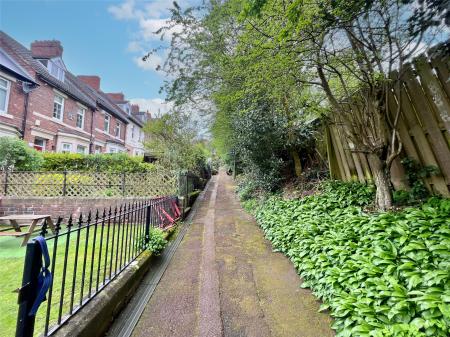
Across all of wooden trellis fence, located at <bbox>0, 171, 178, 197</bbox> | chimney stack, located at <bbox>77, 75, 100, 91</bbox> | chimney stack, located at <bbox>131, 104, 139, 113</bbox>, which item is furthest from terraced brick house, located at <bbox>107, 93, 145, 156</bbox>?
wooden trellis fence, located at <bbox>0, 171, 178, 197</bbox>

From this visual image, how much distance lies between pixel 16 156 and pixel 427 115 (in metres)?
11.3

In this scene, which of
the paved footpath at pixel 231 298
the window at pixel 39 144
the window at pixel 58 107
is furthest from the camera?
the window at pixel 58 107

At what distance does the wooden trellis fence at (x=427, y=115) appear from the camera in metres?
3.18

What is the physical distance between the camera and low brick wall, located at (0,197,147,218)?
7348 mm

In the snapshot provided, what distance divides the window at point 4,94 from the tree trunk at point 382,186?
13616 mm

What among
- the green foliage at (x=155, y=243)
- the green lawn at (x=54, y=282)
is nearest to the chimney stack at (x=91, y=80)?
the green lawn at (x=54, y=282)

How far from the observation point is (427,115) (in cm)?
338

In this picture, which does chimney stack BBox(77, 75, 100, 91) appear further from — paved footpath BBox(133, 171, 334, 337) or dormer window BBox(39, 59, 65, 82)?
paved footpath BBox(133, 171, 334, 337)

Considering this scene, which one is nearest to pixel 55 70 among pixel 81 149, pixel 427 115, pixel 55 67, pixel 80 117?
pixel 55 67

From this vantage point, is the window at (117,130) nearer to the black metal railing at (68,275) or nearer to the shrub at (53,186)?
the shrub at (53,186)

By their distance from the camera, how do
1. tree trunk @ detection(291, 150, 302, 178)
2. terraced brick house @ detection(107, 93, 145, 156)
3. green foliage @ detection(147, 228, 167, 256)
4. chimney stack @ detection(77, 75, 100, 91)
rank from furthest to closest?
terraced brick house @ detection(107, 93, 145, 156)
chimney stack @ detection(77, 75, 100, 91)
tree trunk @ detection(291, 150, 302, 178)
green foliage @ detection(147, 228, 167, 256)

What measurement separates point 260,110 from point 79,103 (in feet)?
46.3

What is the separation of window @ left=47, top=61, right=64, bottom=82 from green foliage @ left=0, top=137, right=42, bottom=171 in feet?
26.3

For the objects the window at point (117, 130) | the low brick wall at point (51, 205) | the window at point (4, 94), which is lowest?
the low brick wall at point (51, 205)
